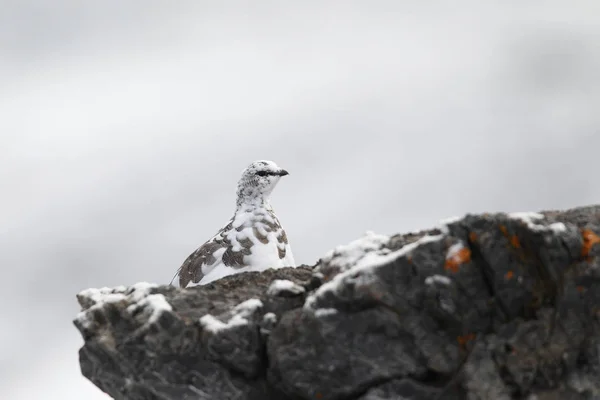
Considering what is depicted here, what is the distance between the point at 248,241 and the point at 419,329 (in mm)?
4406

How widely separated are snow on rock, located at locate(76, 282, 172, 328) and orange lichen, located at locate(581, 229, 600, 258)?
9.99 ft

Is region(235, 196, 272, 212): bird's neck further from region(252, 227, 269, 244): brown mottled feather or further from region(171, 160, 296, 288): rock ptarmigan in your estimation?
region(252, 227, 269, 244): brown mottled feather

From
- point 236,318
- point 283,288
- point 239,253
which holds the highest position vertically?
point 239,253

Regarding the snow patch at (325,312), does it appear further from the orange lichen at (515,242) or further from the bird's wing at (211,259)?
the bird's wing at (211,259)

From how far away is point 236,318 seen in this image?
6328 mm

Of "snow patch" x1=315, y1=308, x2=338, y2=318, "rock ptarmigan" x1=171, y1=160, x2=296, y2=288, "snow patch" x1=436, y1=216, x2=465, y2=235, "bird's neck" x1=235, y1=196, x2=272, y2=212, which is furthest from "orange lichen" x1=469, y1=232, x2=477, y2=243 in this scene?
"bird's neck" x1=235, y1=196, x2=272, y2=212

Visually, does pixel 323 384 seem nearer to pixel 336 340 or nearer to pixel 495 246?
pixel 336 340

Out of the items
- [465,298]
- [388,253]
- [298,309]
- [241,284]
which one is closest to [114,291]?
[241,284]

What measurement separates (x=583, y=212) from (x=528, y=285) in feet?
4.06

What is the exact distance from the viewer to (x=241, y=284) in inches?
292

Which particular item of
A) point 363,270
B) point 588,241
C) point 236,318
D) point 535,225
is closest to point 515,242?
point 535,225

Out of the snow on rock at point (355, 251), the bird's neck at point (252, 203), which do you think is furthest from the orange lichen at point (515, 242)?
the bird's neck at point (252, 203)

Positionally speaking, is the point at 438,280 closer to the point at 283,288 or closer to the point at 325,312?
A: the point at 325,312

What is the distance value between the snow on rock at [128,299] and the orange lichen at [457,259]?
7.03 feet
